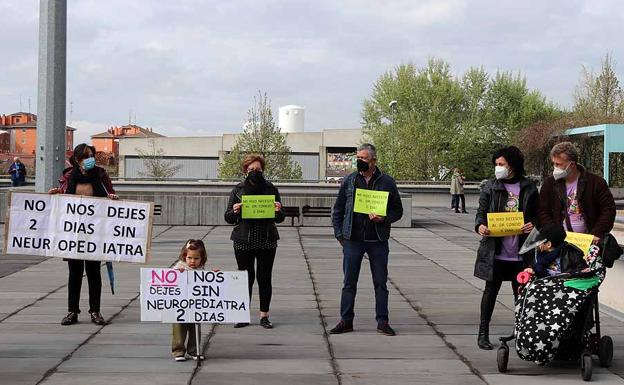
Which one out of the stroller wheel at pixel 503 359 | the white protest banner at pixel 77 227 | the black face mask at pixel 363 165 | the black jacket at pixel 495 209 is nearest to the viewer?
the stroller wheel at pixel 503 359

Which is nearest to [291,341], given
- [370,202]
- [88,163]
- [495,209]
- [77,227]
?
[370,202]

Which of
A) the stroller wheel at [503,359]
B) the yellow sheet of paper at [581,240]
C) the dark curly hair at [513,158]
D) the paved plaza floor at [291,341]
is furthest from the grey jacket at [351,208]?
the stroller wheel at [503,359]

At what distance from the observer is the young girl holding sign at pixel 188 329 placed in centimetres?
849

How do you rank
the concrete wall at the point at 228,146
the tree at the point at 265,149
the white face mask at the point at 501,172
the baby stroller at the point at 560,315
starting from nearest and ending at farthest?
the baby stroller at the point at 560,315, the white face mask at the point at 501,172, the tree at the point at 265,149, the concrete wall at the point at 228,146

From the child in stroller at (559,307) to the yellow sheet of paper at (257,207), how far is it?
9.94 ft

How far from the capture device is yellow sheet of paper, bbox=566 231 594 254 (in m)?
8.16

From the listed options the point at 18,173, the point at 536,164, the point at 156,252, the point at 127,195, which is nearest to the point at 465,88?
the point at 536,164

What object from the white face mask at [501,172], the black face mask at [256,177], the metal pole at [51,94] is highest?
the metal pole at [51,94]

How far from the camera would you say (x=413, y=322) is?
10.8m

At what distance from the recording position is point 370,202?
390 inches

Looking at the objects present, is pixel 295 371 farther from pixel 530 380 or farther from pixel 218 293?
pixel 530 380

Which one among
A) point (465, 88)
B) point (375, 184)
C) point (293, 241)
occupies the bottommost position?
point (293, 241)

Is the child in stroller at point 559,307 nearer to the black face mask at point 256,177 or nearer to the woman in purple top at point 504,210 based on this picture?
the woman in purple top at point 504,210

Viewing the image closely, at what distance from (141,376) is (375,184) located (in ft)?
10.9
